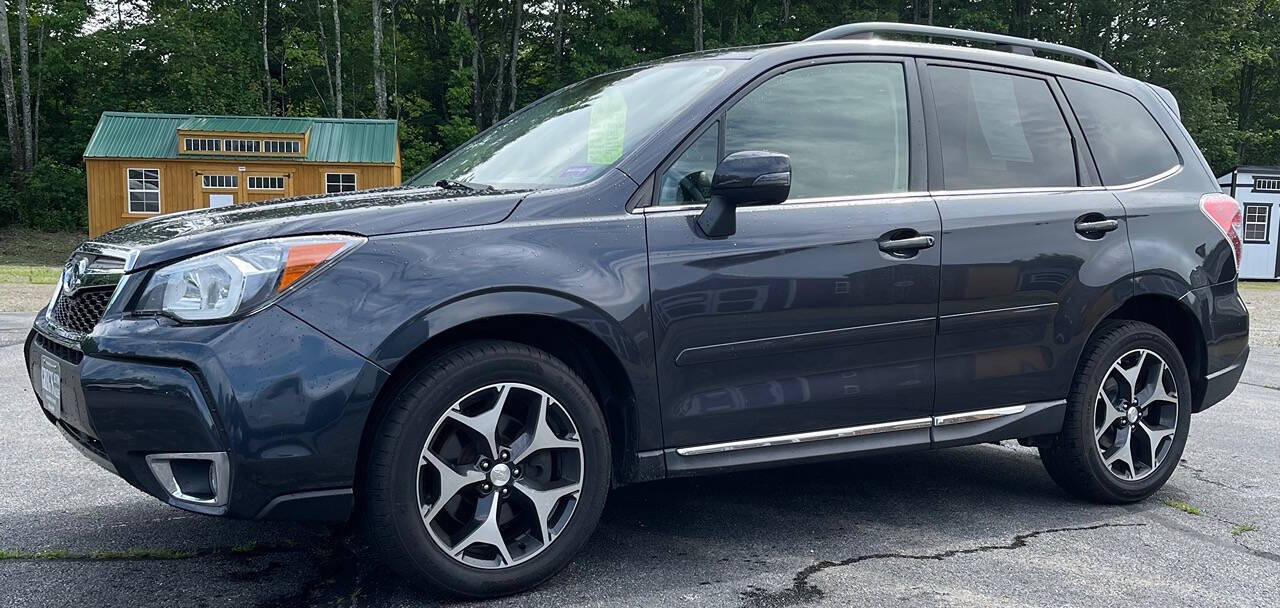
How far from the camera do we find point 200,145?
101ft

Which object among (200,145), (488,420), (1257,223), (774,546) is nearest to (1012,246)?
(774,546)

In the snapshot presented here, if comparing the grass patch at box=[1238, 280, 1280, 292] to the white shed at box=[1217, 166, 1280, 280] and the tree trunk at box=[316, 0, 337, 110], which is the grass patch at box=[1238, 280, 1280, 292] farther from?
the tree trunk at box=[316, 0, 337, 110]

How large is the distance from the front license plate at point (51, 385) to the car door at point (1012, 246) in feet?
9.65

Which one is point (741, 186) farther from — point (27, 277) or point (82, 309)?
point (27, 277)

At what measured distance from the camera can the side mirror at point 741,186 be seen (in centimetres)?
340

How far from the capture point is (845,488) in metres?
4.77

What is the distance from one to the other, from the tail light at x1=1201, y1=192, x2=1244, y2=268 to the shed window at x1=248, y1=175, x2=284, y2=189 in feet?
96.4

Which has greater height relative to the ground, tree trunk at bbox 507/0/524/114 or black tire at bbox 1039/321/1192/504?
tree trunk at bbox 507/0/524/114

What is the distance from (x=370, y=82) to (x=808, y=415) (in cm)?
4671

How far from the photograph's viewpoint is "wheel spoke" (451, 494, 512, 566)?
317 centimetres

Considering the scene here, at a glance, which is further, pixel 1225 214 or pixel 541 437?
pixel 1225 214

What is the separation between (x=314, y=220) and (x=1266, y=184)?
126 feet

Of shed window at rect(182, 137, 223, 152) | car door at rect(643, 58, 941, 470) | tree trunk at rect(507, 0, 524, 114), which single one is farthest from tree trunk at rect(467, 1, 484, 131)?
car door at rect(643, 58, 941, 470)

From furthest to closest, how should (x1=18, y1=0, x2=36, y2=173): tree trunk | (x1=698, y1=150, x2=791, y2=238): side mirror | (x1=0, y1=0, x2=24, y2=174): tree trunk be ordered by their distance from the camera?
(x1=18, y1=0, x2=36, y2=173): tree trunk, (x1=0, y1=0, x2=24, y2=174): tree trunk, (x1=698, y1=150, x2=791, y2=238): side mirror
